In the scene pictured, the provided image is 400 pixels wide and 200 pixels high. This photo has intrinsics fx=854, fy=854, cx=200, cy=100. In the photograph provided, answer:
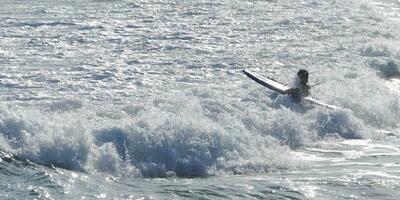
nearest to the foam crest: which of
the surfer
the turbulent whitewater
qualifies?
the turbulent whitewater

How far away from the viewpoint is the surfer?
21766 millimetres

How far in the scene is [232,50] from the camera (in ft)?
92.2

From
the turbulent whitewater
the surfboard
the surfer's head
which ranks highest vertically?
the surfer's head

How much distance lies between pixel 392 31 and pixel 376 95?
31.1ft

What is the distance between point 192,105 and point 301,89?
134 inches

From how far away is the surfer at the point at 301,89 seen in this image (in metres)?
21.8

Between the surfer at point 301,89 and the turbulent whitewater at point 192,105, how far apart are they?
0.34 meters

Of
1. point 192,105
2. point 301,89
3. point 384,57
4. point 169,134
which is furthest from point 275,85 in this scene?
point 384,57

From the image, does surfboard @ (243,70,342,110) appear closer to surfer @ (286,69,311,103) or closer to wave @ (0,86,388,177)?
surfer @ (286,69,311,103)

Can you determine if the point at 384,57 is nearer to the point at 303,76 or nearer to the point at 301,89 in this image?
the point at 303,76

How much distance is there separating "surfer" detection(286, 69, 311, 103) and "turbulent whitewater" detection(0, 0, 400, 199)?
0.34 metres

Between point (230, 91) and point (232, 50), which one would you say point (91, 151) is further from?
point (232, 50)

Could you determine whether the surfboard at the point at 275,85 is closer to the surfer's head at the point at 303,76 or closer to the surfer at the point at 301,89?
the surfer at the point at 301,89

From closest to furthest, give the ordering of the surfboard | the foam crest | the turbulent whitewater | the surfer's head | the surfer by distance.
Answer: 1. the turbulent whitewater
2. the surfboard
3. the surfer
4. the surfer's head
5. the foam crest
